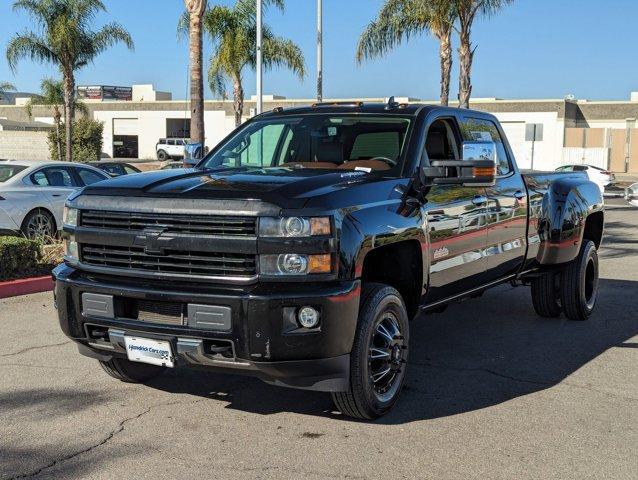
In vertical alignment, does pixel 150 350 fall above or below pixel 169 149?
below

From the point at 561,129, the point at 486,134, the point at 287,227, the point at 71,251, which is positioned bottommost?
the point at 71,251

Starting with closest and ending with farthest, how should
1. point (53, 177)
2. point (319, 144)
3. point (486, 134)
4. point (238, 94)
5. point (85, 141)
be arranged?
1. point (319, 144)
2. point (486, 134)
3. point (53, 177)
4. point (238, 94)
5. point (85, 141)

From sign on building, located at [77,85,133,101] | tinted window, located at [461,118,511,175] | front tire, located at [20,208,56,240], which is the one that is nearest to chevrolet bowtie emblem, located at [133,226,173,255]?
tinted window, located at [461,118,511,175]

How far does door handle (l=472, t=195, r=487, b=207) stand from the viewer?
6000 millimetres

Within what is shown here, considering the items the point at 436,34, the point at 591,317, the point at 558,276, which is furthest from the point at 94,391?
the point at 436,34

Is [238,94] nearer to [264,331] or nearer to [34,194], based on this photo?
[34,194]

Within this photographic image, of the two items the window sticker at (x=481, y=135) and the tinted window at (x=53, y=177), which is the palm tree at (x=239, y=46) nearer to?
the tinted window at (x=53, y=177)

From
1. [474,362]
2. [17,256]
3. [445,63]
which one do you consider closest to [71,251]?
[474,362]

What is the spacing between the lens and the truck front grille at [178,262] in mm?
4367

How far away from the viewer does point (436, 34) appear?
1029 inches

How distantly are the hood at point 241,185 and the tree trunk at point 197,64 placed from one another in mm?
13652

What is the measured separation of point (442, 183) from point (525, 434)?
175 cm

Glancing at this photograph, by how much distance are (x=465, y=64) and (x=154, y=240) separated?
22103 mm

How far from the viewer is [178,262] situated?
14.7 ft
